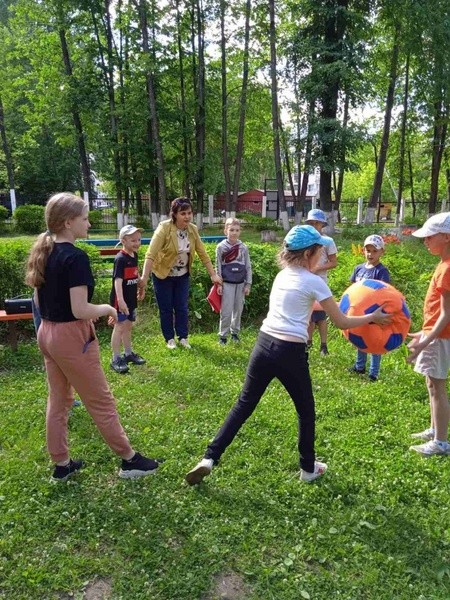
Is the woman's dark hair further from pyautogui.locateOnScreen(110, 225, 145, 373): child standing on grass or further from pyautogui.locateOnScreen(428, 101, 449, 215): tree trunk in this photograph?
pyautogui.locateOnScreen(428, 101, 449, 215): tree trunk

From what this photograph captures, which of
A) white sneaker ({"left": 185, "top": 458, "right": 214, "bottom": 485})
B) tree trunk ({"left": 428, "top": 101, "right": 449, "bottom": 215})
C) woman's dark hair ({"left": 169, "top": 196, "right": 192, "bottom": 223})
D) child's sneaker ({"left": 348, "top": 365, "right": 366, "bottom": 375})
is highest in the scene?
tree trunk ({"left": 428, "top": 101, "right": 449, "bottom": 215})

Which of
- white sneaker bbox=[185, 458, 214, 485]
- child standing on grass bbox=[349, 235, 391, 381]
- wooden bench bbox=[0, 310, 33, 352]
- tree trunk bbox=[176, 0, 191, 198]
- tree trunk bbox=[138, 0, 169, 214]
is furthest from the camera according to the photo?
tree trunk bbox=[176, 0, 191, 198]

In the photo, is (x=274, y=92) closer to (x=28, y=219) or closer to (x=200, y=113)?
(x=200, y=113)

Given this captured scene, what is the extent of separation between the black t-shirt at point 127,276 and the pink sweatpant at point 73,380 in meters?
2.16

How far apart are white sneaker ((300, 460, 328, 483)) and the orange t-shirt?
1340 millimetres

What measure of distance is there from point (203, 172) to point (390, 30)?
11.1 meters

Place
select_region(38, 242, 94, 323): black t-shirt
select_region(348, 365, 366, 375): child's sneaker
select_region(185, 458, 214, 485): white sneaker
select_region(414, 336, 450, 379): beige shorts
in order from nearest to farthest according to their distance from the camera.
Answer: select_region(38, 242, 94, 323): black t-shirt → select_region(185, 458, 214, 485): white sneaker → select_region(414, 336, 450, 379): beige shorts → select_region(348, 365, 366, 375): child's sneaker

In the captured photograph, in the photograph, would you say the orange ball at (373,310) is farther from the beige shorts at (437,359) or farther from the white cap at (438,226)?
the white cap at (438,226)

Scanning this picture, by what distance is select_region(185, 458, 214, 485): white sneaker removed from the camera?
337 centimetres

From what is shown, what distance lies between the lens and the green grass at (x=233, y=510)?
265 cm

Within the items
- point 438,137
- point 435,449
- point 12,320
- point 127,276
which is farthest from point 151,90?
point 435,449

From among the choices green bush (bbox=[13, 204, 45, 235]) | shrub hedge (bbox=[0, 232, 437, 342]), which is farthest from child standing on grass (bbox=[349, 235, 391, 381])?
green bush (bbox=[13, 204, 45, 235])

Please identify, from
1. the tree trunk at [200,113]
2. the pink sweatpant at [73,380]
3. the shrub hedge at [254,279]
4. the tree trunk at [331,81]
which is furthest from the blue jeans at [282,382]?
the tree trunk at [200,113]

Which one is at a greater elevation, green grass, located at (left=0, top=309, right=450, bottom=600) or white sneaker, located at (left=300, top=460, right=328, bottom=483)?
white sneaker, located at (left=300, top=460, right=328, bottom=483)
